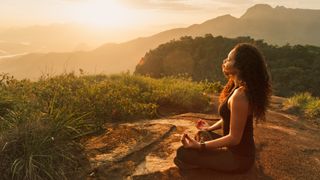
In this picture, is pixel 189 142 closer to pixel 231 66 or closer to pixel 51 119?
pixel 231 66

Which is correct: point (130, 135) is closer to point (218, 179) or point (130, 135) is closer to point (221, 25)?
point (218, 179)

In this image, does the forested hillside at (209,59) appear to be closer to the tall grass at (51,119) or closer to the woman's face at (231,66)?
the tall grass at (51,119)

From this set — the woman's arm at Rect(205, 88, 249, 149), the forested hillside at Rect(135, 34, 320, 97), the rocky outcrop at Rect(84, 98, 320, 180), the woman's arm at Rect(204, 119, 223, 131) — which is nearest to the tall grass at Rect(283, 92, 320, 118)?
the rocky outcrop at Rect(84, 98, 320, 180)

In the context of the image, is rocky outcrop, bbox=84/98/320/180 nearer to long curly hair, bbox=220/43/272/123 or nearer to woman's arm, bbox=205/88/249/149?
woman's arm, bbox=205/88/249/149

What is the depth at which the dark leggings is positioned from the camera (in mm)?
5746

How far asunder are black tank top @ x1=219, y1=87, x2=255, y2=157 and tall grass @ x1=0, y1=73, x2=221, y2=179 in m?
1.92

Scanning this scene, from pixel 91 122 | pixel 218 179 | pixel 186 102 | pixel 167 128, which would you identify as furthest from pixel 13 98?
pixel 186 102

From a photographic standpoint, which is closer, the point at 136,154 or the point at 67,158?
the point at 67,158

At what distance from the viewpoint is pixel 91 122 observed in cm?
789

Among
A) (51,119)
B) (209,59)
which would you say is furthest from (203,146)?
(209,59)

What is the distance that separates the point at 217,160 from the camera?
579cm

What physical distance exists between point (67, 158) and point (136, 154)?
3.31 ft

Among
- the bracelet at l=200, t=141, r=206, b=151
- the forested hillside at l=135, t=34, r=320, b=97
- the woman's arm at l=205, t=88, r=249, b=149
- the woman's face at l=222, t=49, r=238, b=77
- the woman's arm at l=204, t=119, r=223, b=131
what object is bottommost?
the forested hillside at l=135, t=34, r=320, b=97

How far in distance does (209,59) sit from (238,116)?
35.4 m
